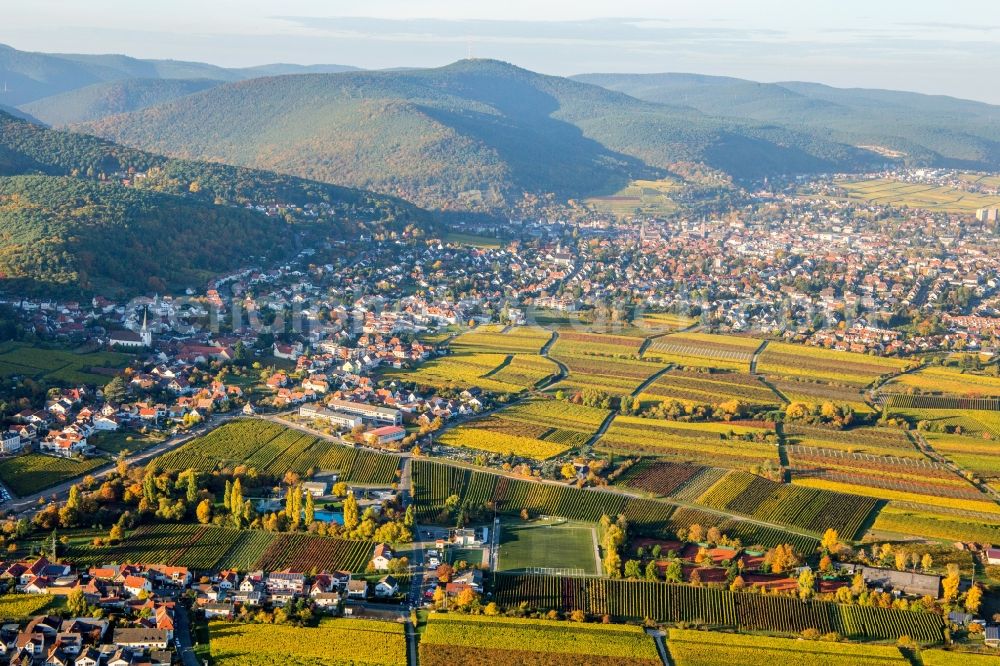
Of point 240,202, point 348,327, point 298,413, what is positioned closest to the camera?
point 298,413

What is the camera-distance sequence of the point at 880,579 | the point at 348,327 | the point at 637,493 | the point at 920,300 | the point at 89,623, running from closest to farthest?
the point at 89,623
the point at 880,579
the point at 637,493
the point at 348,327
the point at 920,300

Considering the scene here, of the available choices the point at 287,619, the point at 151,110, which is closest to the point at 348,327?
the point at 287,619

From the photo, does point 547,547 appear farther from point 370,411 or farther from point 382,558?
point 370,411

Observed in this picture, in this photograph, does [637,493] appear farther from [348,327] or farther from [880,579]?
[348,327]

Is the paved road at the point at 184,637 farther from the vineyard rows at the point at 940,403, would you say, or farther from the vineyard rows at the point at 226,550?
the vineyard rows at the point at 940,403

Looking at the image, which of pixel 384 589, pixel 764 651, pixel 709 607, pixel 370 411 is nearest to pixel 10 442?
pixel 370 411

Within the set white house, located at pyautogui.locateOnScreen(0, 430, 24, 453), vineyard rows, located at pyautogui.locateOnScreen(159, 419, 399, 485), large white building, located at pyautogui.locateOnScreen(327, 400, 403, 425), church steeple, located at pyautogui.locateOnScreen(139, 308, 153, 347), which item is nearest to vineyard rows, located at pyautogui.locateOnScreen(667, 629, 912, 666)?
vineyard rows, located at pyautogui.locateOnScreen(159, 419, 399, 485)
